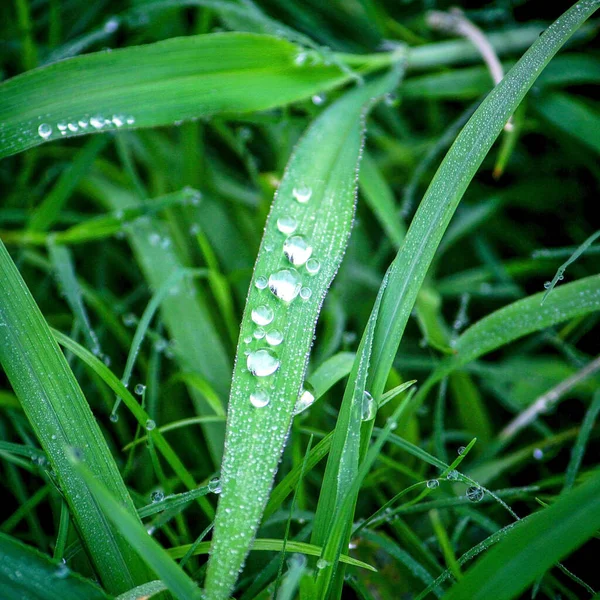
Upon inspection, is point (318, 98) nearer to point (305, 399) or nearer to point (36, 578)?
point (305, 399)

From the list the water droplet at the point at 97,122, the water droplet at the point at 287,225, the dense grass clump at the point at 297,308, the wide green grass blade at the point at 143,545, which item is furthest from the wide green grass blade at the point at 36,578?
the water droplet at the point at 97,122

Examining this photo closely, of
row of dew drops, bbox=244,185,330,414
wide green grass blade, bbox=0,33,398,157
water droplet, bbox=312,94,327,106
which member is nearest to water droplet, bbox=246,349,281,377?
row of dew drops, bbox=244,185,330,414

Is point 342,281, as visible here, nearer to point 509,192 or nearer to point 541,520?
point 509,192

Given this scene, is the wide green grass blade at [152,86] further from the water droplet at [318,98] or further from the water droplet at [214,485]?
the water droplet at [214,485]

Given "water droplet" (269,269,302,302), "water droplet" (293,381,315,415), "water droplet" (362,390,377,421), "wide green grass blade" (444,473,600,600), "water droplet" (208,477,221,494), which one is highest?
"water droplet" (269,269,302,302)

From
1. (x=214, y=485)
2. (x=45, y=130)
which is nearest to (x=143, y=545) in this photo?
(x=214, y=485)

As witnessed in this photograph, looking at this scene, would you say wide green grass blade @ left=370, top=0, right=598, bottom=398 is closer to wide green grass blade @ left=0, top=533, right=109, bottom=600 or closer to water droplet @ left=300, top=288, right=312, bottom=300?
water droplet @ left=300, top=288, right=312, bottom=300
